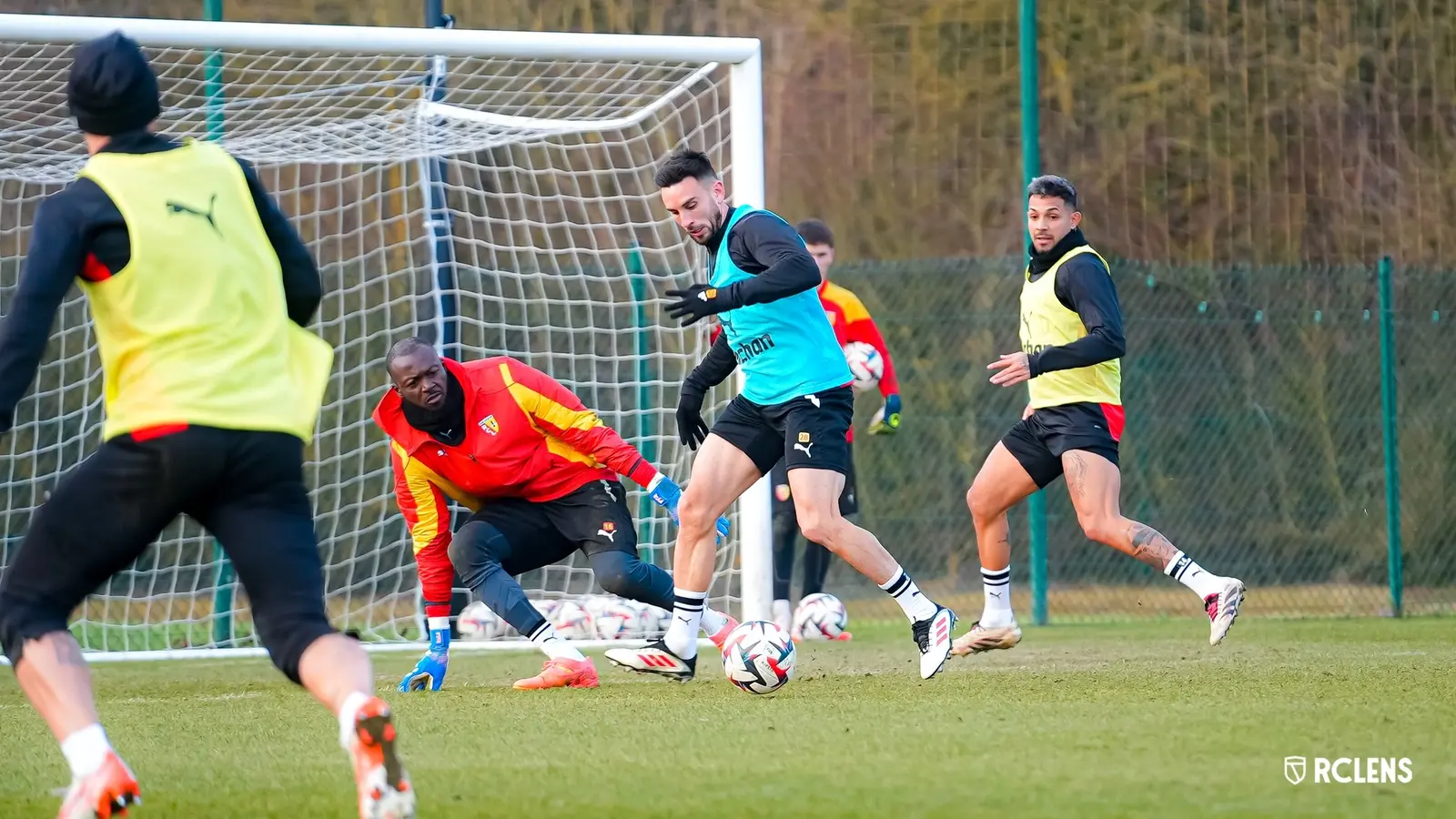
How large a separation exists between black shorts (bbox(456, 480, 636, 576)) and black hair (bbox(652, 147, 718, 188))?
1472mm

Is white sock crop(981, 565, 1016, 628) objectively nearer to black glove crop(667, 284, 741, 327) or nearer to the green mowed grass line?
the green mowed grass line

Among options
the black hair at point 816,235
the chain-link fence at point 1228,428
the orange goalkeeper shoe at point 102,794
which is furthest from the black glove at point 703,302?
the chain-link fence at point 1228,428

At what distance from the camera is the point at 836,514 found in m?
6.77

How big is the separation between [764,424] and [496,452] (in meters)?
1.14

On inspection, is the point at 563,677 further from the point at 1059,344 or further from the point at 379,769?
the point at 379,769

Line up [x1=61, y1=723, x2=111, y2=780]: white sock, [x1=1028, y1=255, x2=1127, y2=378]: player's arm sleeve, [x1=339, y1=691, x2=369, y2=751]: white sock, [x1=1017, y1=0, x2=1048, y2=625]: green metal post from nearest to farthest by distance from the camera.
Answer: [x1=339, y1=691, x2=369, y2=751]: white sock < [x1=61, y1=723, x2=111, y2=780]: white sock < [x1=1028, y1=255, x2=1127, y2=378]: player's arm sleeve < [x1=1017, y1=0, x2=1048, y2=625]: green metal post

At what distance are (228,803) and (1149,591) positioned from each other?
8.79 m

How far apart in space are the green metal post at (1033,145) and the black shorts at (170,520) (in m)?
8.08

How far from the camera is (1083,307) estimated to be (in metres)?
7.21

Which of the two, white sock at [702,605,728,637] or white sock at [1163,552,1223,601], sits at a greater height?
white sock at [1163,552,1223,601]

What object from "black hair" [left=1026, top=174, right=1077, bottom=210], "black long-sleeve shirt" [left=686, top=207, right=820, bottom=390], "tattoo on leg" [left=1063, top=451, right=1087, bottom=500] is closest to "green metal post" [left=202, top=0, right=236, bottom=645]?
"black long-sleeve shirt" [left=686, top=207, right=820, bottom=390]

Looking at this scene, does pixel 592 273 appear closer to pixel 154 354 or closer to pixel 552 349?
pixel 552 349

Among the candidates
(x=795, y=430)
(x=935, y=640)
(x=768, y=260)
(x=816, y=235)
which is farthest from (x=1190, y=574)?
(x=816, y=235)

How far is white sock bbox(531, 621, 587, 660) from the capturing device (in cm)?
728
